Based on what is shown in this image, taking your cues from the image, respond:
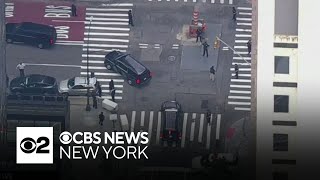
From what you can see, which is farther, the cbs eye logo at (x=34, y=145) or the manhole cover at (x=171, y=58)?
the manhole cover at (x=171, y=58)

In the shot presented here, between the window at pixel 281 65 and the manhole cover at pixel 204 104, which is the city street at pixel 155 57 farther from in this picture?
the window at pixel 281 65

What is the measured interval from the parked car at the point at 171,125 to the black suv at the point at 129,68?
4937 millimetres

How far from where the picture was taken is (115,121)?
4417 inches

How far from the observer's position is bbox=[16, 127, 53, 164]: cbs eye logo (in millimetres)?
102938

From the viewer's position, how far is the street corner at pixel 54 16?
12069 cm

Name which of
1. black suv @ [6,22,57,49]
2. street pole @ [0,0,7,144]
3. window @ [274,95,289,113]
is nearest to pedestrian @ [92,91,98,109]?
street pole @ [0,0,7,144]

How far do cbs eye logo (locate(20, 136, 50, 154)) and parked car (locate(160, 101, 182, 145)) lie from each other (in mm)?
12014

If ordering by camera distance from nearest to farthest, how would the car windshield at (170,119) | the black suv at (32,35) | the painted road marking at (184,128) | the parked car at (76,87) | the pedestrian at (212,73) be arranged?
the car windshield at (170,119)
the painted road marking at (184,128)
the parked car at (76,87)
the pedestrian at (212,73)
the black suv at (32,35)

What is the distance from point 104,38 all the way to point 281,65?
3957 centimetres

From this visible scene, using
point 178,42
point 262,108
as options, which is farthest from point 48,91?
point 262,108

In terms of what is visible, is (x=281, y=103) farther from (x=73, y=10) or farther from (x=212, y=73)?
(x=73, y=10)

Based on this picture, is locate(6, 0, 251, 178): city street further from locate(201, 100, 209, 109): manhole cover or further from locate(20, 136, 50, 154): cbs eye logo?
locate(20, 136, 50, 154): cbs eye logo

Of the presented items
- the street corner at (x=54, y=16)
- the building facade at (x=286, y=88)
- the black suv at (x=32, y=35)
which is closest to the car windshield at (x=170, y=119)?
the street corner at (x=54, y=16)

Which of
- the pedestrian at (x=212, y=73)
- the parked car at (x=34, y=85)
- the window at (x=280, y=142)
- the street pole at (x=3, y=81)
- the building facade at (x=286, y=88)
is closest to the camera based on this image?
the building facade at (x=286, y=88)
